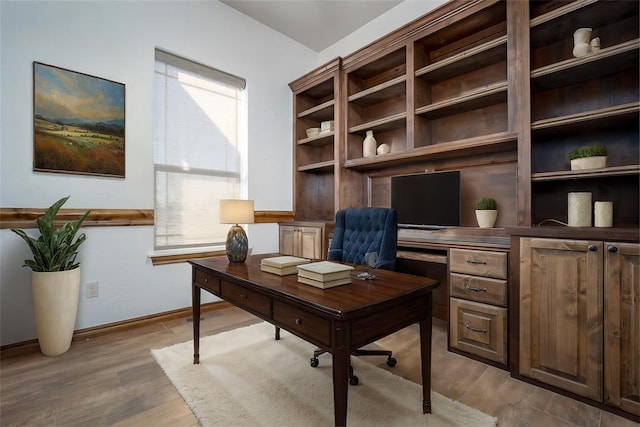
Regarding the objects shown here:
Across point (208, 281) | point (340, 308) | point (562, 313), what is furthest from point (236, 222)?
point (562, 313)

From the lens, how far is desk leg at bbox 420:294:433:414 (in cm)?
145

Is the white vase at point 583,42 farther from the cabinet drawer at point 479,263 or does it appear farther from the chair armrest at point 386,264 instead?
the chair armrest at point 386,264

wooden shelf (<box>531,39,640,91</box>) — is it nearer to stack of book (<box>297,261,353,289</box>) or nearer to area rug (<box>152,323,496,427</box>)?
stack of book (<box>297,261,353,289</box>)

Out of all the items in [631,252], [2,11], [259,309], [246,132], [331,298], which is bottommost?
[259,309]

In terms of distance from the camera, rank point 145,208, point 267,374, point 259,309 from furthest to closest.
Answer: point 145,208 → point 267,374 → point 259,309

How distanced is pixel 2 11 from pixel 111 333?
255 cm

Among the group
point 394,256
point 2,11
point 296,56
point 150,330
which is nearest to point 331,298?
point 394,256

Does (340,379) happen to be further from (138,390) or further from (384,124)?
(384,124)

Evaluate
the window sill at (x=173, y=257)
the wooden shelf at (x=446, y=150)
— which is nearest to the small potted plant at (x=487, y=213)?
the wooden shelf at (x=446, y=150)

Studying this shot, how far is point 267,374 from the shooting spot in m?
1.89

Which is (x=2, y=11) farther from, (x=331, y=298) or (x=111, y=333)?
(x=331, y=298)

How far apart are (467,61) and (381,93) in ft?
2.91

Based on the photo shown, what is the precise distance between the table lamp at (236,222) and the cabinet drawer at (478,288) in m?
1.53

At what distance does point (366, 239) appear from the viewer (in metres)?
2.23
